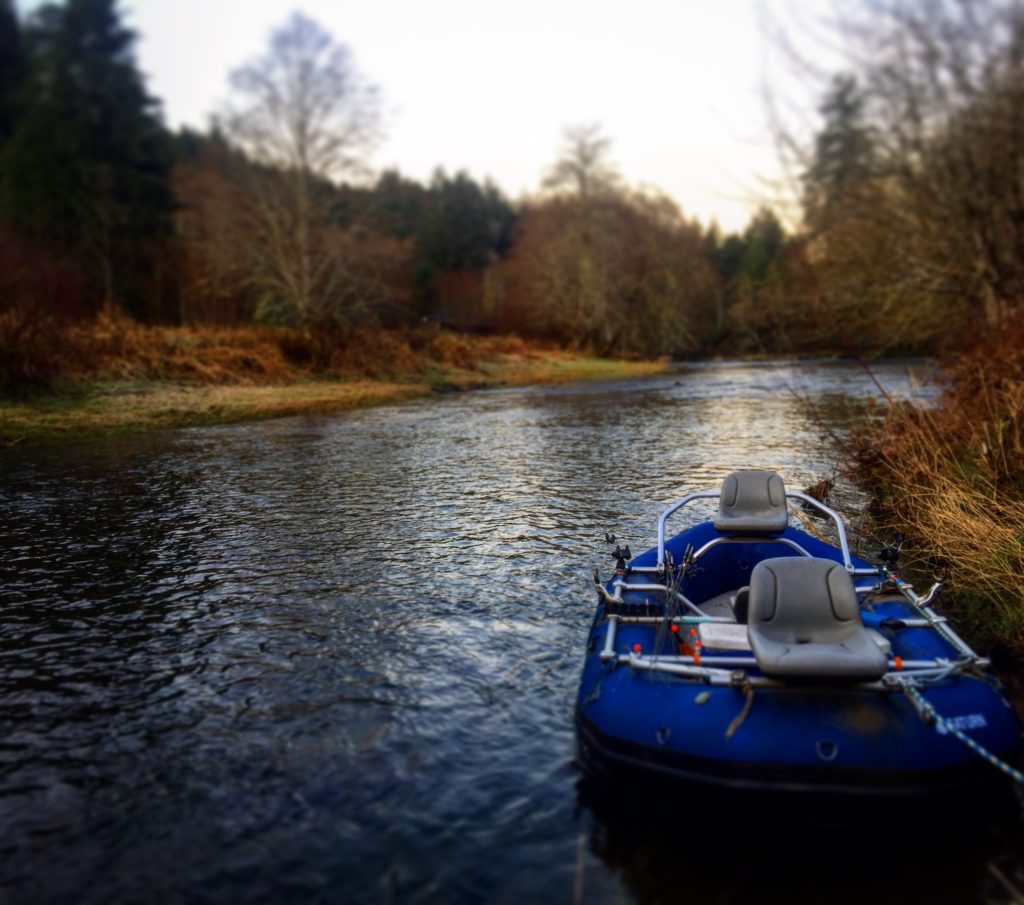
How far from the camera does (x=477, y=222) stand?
73875 mm

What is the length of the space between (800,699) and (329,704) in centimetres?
301

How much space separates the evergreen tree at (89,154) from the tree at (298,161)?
8.85 metres

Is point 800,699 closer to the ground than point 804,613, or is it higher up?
closer to the ground

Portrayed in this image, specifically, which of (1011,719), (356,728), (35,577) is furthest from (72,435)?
(1011,719)

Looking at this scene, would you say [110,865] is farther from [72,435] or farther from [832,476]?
[72,435]

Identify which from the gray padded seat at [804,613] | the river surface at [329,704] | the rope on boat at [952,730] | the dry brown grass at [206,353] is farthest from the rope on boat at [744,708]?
the dry brown grass at [206,353]

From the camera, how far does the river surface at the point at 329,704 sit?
3635 mm

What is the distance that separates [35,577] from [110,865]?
514cm

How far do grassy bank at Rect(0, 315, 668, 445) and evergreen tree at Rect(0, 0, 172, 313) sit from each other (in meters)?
11.1

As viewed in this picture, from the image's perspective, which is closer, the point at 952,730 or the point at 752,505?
the point at 952,730

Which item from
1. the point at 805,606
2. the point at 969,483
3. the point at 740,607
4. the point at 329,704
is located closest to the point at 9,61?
the point at 329,704

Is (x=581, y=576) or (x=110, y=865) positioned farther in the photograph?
(x=581, y=576)

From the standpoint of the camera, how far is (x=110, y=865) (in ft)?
12.3

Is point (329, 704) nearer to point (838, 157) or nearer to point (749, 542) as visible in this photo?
point (749, 542)
